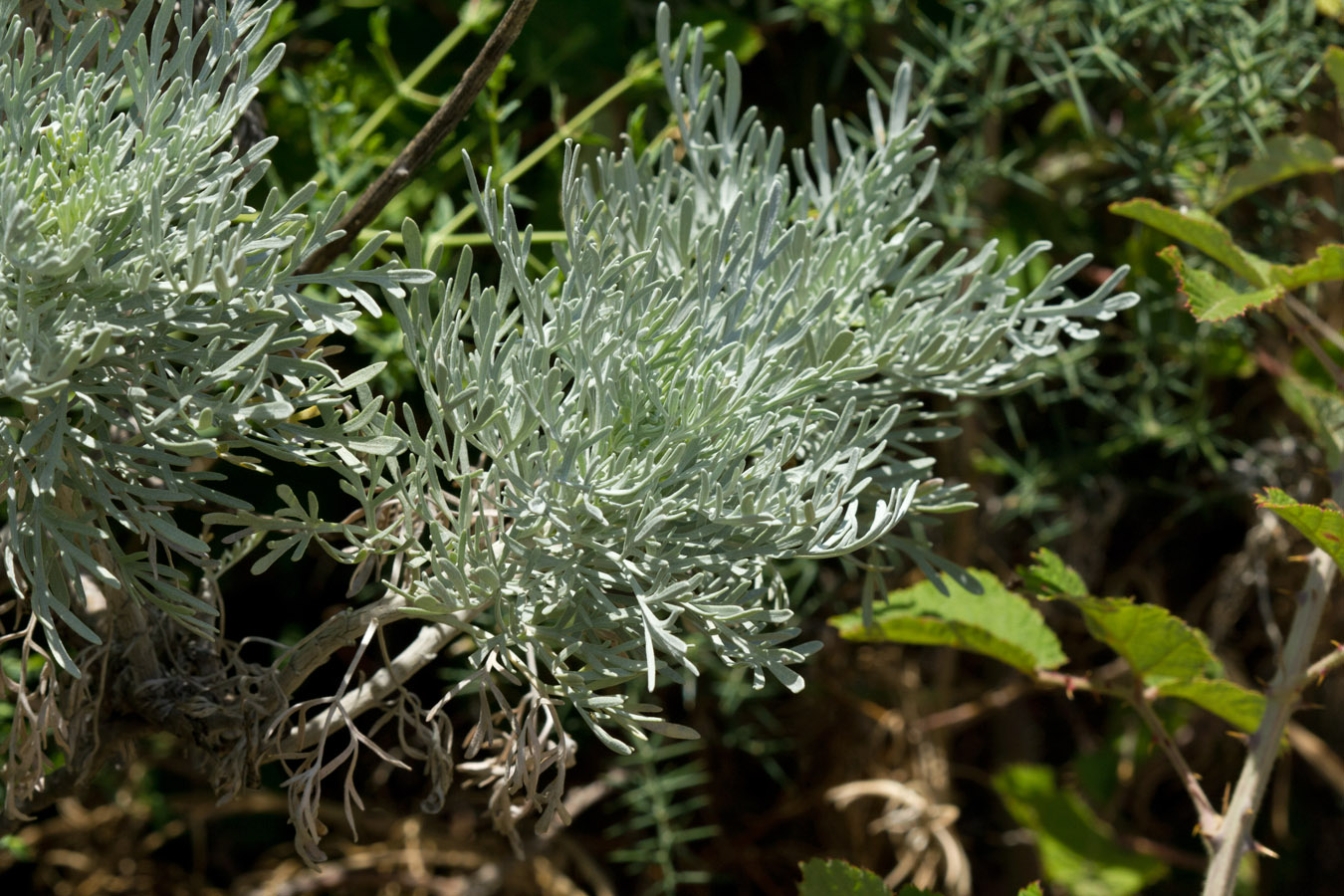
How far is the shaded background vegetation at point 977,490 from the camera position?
0.74m

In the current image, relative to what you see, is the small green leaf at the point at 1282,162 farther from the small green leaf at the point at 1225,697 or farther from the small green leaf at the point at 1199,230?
the small green leaf at the point at 1225,697

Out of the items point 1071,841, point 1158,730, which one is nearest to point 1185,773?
point 1158,730

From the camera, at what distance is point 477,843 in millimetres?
890

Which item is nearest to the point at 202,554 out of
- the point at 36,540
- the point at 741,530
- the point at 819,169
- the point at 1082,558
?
the point at 36,540

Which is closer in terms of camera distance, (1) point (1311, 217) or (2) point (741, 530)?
(2) point (741, 530)

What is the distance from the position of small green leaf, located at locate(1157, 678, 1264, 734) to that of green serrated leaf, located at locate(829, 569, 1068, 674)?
0.21 ft

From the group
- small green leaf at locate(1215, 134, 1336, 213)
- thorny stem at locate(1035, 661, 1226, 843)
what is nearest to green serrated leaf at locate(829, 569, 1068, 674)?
thorny stem at locate(1035, 661, 1226, 843)

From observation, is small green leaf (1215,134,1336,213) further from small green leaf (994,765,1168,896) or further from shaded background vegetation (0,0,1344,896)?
small green leaf (994,765,1168,896)

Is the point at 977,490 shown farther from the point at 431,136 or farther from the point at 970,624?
the point at 431,136

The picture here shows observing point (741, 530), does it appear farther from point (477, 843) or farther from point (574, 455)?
point (477, 843)

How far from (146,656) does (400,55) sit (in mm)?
533

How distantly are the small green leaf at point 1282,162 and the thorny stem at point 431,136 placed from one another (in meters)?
0.48

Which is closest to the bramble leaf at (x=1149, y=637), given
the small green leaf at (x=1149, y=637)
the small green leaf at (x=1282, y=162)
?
the small green leaf at (x=1149, y=637)

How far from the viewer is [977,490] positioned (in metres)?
0.93
